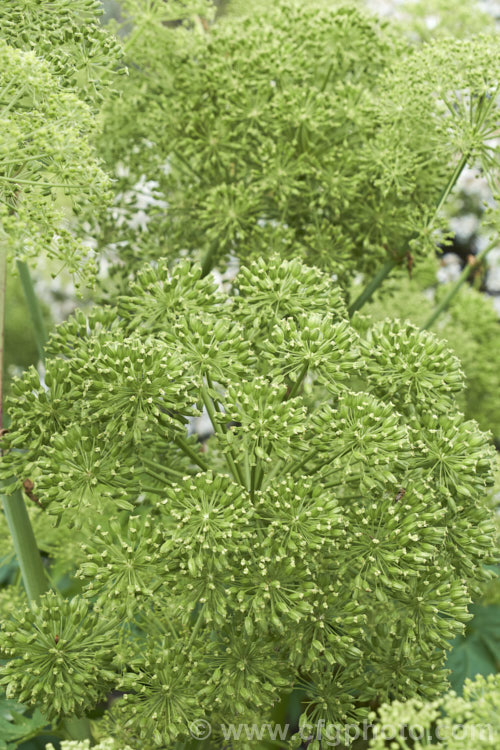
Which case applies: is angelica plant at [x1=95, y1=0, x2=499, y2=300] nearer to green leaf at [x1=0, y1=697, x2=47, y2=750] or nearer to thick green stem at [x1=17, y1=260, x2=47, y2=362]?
thick green stem at [x1=17, y1=260, x2=47, y2=362]

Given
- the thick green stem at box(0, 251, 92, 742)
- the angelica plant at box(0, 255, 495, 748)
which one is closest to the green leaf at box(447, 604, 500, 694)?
the angelica plant at box(0, 255, 495, 748)

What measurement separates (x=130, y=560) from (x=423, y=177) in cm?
111

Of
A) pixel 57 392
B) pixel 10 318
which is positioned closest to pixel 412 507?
pixel 57 392

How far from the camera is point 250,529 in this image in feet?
3.84

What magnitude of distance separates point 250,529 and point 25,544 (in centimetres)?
53

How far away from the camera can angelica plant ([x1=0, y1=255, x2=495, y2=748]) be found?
45.6 inches

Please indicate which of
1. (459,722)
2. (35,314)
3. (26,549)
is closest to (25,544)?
(26,549)

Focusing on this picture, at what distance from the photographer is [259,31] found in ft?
6.00

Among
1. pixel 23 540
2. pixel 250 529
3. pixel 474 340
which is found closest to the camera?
pixel 250 529

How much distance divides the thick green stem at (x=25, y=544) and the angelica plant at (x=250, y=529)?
0.33 ft

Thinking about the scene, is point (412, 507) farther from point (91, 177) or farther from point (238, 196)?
point (238, 196)

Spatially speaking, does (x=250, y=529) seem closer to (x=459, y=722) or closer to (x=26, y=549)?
(x=459, y=722)

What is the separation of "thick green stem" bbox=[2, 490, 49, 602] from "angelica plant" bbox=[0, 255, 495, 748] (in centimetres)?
10

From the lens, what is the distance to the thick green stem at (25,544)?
143 cm
